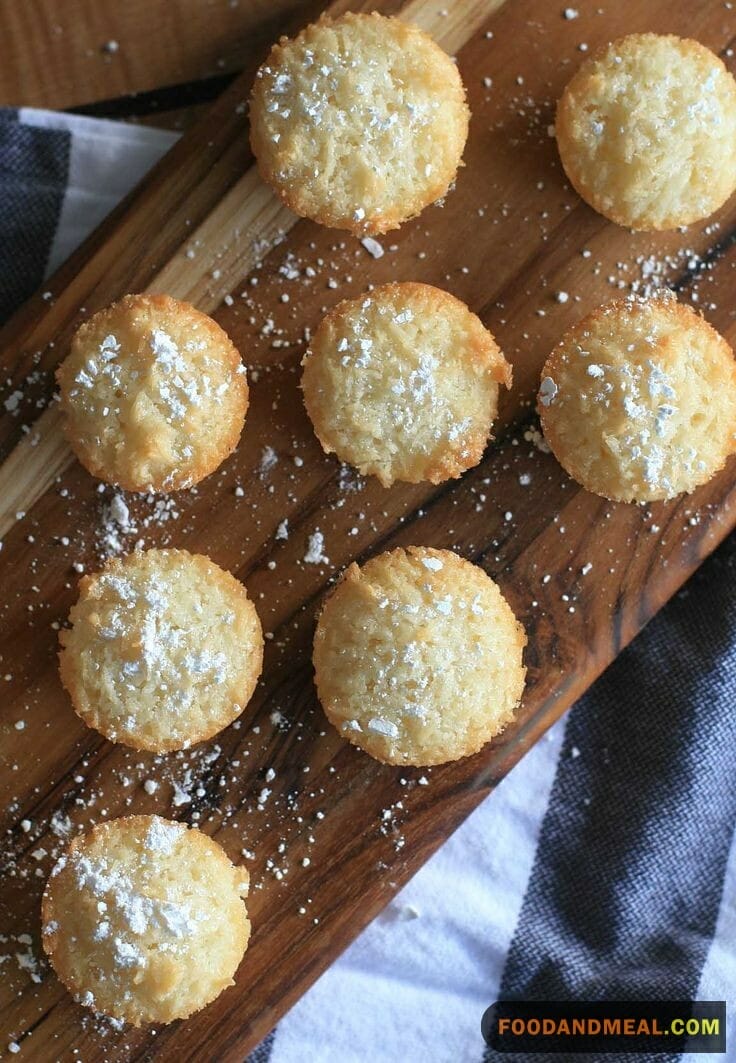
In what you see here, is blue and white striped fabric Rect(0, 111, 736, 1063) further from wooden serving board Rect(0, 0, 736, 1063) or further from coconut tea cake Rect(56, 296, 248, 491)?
coconut tea cake Rect(56, 296, 248, 491)

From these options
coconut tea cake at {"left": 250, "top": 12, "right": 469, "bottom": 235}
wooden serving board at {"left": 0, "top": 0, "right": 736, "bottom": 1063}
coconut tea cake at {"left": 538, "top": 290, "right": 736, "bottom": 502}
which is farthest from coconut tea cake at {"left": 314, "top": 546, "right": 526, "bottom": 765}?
coconut tea cake at {"left": 250, "top": 12, "right": 469, "bottom": 235}

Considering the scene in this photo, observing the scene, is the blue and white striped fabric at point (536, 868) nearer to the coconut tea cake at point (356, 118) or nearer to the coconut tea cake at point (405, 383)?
the coconut tea cake at point (356, 118)

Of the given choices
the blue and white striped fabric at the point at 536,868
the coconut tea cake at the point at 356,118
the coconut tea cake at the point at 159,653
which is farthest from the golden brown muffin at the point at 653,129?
the coconut tea cake at the point at 159,653

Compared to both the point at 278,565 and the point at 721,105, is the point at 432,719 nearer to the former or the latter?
the point at 278,565

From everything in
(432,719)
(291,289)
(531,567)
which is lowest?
(432,719)

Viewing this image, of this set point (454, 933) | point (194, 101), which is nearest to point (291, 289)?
point (194, 101)

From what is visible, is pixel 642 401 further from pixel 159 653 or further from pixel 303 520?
pixel 159 653
